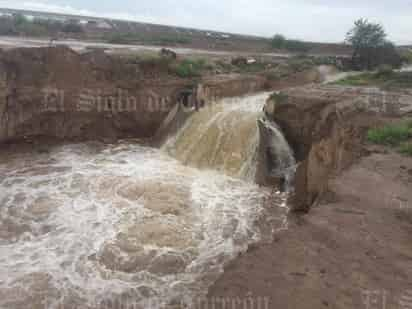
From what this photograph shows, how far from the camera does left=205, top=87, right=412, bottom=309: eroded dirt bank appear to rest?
3.20m

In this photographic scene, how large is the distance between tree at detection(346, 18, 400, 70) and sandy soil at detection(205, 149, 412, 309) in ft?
76.9

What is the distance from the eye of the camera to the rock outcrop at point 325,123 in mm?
7027

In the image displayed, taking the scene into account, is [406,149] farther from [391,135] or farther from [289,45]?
[289,45]

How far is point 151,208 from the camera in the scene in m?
7.62

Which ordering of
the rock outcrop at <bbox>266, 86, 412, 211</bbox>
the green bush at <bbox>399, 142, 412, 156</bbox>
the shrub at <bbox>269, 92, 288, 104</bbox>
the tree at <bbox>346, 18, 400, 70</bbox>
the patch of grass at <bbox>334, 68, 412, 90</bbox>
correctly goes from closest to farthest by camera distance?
the green bush at <bbox>399, 142, 412, 156</bbox>, the rock outcrop at <bbox>266, 86, 412, 211</bbox>, the shrub at <bbox>269, 92, 288, 104</bbox>, the patch of grass at <bbox>334, 68, 412, 90</bbox>, the tree at <bbox>346, 18, 400, 70</bbox>

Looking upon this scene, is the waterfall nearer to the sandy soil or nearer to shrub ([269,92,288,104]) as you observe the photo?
shrub ([269,92,288,104])

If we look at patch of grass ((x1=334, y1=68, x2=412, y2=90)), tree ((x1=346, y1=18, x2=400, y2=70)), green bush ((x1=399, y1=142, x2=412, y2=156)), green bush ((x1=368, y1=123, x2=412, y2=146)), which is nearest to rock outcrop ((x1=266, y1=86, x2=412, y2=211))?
green bush ((x1=368, y1=123, x2=412, y2=146))

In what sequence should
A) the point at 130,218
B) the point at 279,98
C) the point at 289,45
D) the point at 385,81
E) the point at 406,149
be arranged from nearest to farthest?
1. the point at 406,149
2. the point at 130,218
3. the point at 279,98
4. the point at 385,81
5. the point at 289,45

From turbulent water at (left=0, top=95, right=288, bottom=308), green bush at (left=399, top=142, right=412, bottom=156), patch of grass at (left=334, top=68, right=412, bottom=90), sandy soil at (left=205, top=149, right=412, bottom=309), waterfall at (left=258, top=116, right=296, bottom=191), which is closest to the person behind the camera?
sandy soil at (left=205, top=149, right=412, bottom=309)

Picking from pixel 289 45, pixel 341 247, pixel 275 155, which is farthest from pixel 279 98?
pixel 289 45

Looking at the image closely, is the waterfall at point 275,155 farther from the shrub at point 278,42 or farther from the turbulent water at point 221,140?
the shrub at point 278,42

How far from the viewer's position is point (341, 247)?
383 cm

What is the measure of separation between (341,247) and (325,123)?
4580mm

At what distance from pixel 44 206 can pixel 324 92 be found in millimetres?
8639
